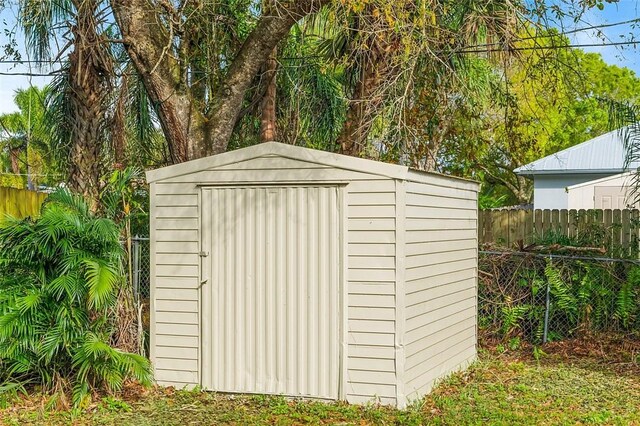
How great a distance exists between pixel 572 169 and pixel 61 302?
1384 centimetres

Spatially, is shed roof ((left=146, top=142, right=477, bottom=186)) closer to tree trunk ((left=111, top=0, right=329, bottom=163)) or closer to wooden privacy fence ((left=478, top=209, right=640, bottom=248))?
tree trunk ((left=111, top=0, right=329, bottom=163))

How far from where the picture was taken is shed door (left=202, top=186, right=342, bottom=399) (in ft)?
20.1

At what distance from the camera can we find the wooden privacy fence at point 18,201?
807 centimetres

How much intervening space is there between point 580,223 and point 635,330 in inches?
78.3

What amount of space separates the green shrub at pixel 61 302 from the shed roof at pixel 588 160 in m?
12.5

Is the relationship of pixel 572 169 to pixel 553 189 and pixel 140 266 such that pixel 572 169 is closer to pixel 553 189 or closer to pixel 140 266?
pixel 553 189

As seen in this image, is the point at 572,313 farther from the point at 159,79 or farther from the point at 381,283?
the point at 159,79

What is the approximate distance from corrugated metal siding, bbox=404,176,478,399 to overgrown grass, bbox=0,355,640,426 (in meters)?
0.31

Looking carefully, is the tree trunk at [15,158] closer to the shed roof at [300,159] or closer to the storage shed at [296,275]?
the shed roof at [300,159]

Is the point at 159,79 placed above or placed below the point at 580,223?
above

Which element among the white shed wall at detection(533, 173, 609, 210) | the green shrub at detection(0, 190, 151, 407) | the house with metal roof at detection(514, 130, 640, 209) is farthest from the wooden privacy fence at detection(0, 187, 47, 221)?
the white shed wall at detection(533, 173, 609, 210)

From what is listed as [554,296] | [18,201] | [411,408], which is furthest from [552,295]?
[18,201]

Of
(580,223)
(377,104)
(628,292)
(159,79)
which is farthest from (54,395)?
(580,223)

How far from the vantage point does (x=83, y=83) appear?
732cm
